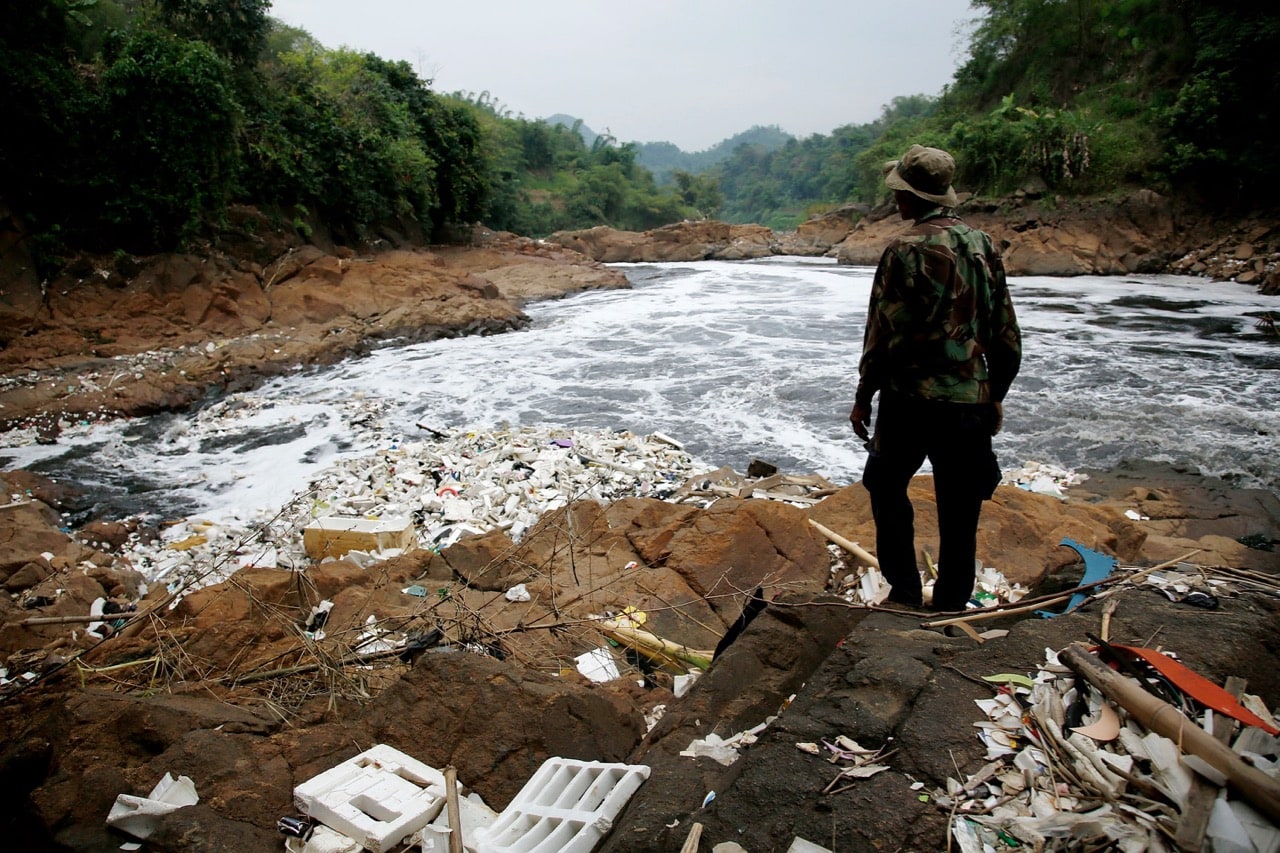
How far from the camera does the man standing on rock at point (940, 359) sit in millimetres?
2430

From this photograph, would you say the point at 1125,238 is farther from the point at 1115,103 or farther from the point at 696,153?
the point at 696,153

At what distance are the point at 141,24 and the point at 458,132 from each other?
1021cm

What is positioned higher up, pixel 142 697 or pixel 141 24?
pixel 141 24

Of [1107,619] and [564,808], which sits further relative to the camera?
[1107,619]

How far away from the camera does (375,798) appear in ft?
5.68

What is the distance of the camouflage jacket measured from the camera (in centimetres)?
242

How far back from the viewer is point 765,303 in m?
18.6

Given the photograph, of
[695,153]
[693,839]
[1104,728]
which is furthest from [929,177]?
[695,153]

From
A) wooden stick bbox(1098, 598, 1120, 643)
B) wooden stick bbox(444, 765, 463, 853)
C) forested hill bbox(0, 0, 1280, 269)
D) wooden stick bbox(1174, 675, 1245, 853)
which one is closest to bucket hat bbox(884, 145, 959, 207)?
wooden stick bbox(1098, 598, 1120, 643)

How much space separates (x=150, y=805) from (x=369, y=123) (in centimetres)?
1929

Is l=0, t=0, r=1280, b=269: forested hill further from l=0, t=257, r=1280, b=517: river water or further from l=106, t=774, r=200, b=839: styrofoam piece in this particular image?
l=106, t=774, r=200, b=839: styrofoam piece

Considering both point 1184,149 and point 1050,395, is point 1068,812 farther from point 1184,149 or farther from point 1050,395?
→ point 1184,149

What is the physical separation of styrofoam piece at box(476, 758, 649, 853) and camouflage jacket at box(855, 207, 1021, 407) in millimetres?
1552

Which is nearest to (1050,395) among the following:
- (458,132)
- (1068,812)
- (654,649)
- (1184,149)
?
(654,649)
